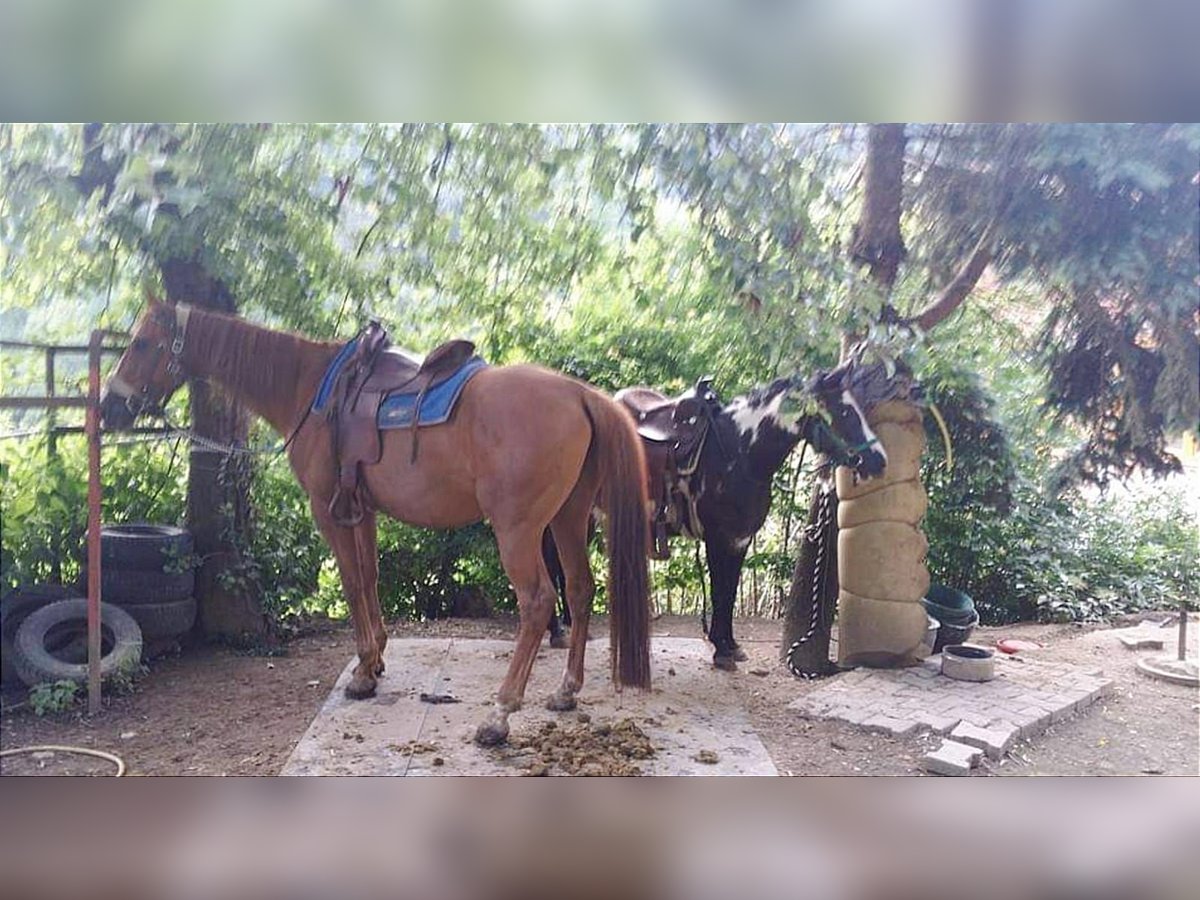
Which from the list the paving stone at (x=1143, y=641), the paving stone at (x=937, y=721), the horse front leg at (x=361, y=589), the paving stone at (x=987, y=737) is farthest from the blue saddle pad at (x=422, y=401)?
the paving stone at (x=1143, y=641)

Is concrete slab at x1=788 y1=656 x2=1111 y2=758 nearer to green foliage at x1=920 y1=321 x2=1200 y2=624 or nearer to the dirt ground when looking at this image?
the dirt ground

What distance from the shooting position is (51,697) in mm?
2240

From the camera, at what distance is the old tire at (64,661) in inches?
89.0

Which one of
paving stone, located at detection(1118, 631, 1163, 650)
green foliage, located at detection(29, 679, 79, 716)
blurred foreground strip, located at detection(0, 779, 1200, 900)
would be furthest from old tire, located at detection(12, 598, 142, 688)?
paving stone, located at detection(1118, 631, 1163, 650)

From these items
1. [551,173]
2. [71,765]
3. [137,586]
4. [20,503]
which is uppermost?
[551,173]

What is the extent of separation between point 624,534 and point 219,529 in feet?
4.34

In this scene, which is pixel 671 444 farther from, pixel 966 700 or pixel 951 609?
pixel 966 700

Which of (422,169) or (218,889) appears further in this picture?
(422,169)

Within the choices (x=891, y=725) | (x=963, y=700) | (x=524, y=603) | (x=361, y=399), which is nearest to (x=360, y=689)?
(x=524, y=603)

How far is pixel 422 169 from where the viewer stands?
7.54ft
